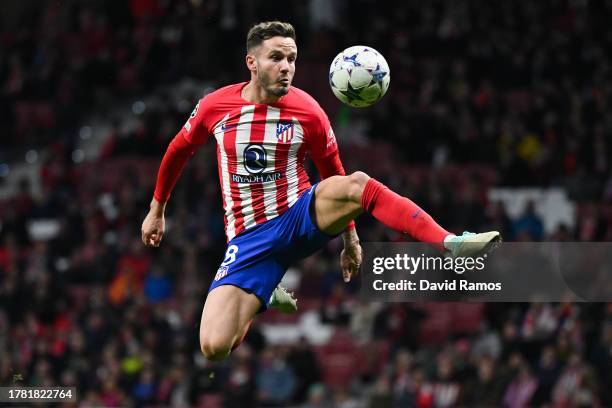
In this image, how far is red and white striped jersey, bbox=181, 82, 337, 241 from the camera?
818cm

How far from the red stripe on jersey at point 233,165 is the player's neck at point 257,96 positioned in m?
0.17

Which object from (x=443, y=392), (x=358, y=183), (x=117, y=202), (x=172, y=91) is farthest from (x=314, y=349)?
(x=358, y=183)

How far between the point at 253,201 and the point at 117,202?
10.7 metres

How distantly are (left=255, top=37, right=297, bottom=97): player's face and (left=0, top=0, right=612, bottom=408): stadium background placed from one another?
7.42 m

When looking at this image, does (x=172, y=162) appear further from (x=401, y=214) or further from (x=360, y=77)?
(x=401, y=214)

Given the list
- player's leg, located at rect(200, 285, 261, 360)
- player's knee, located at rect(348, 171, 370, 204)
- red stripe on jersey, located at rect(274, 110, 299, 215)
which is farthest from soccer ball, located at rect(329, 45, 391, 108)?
player's leg, located at rect(200, 285, 261, 360)

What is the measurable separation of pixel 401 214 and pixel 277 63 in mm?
1436

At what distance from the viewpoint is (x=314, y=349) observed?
52.5ft

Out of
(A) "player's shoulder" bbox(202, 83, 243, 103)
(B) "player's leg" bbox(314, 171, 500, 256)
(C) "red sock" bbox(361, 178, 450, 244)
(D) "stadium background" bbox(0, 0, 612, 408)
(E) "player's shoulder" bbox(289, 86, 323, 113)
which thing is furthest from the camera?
(D) "stadium background" bbox(0, 0, 612, 408)

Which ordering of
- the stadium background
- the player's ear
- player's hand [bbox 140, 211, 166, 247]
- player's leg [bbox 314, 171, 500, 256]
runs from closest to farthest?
player's leg [bbox 314, 171, 500, 256] < the player's ear < player's hand [bbox 140, 211, 166, 247] < the stadium background

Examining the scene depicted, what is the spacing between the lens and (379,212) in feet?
24.3

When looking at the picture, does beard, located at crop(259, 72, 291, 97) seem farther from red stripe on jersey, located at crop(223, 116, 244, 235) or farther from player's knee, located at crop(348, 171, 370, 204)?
player's knee, located at crop(348, 171, 370, 204)

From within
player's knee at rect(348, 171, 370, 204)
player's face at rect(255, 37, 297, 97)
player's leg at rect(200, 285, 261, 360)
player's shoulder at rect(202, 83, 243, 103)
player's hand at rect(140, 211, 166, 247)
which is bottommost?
player's leg at rect(200, 285, 261, 360)

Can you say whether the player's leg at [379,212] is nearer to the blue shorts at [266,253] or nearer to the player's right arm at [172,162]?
the blue shorts at [266,253]
